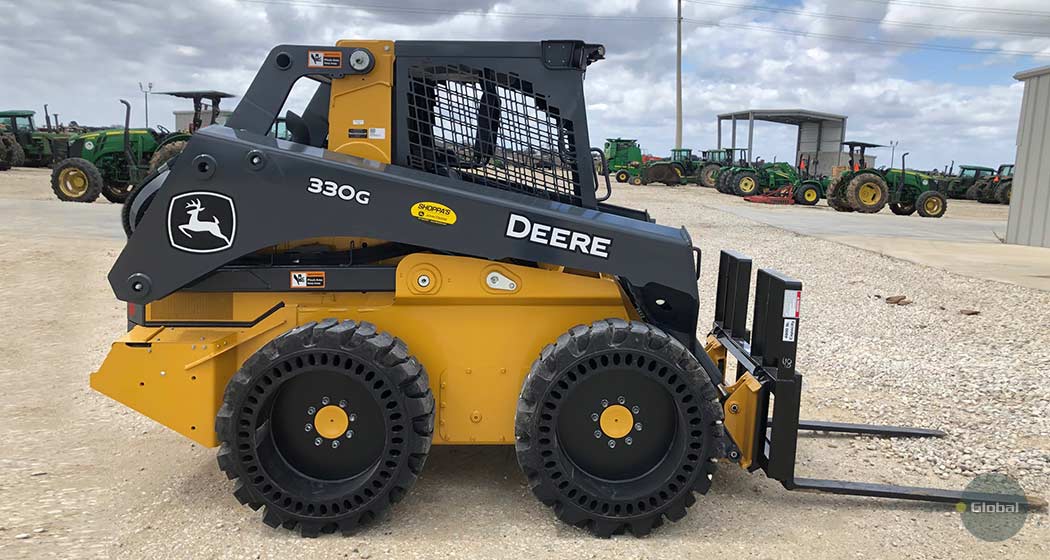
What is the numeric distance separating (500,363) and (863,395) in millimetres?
3667

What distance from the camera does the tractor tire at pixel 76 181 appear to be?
1834 cm

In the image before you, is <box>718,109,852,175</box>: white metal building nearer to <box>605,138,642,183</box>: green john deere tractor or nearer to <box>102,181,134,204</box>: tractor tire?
<box>605,138,642,183</box>: green john deere tractor

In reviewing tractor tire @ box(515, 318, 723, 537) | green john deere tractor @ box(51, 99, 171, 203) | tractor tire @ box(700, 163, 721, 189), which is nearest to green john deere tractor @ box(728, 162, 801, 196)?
tractor tire @ box(700, 163, 721, 189)

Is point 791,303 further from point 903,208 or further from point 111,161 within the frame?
point 903,208

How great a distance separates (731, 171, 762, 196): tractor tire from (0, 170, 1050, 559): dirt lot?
25.7 m

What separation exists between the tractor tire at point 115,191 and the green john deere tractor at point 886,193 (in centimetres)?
2198

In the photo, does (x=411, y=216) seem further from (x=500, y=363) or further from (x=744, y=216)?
(x=744, y=216)

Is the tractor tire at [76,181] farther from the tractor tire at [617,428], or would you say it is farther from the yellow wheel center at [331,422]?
the tractor tire at [617,428]

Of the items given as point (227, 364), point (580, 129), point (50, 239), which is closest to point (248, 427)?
point (227, 364)

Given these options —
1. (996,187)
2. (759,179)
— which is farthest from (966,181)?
(759,179)

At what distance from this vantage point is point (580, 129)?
3.97m

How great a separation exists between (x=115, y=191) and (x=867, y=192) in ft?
75.8

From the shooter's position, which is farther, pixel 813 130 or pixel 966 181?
pixel 813 130

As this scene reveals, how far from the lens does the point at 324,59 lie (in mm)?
3863
